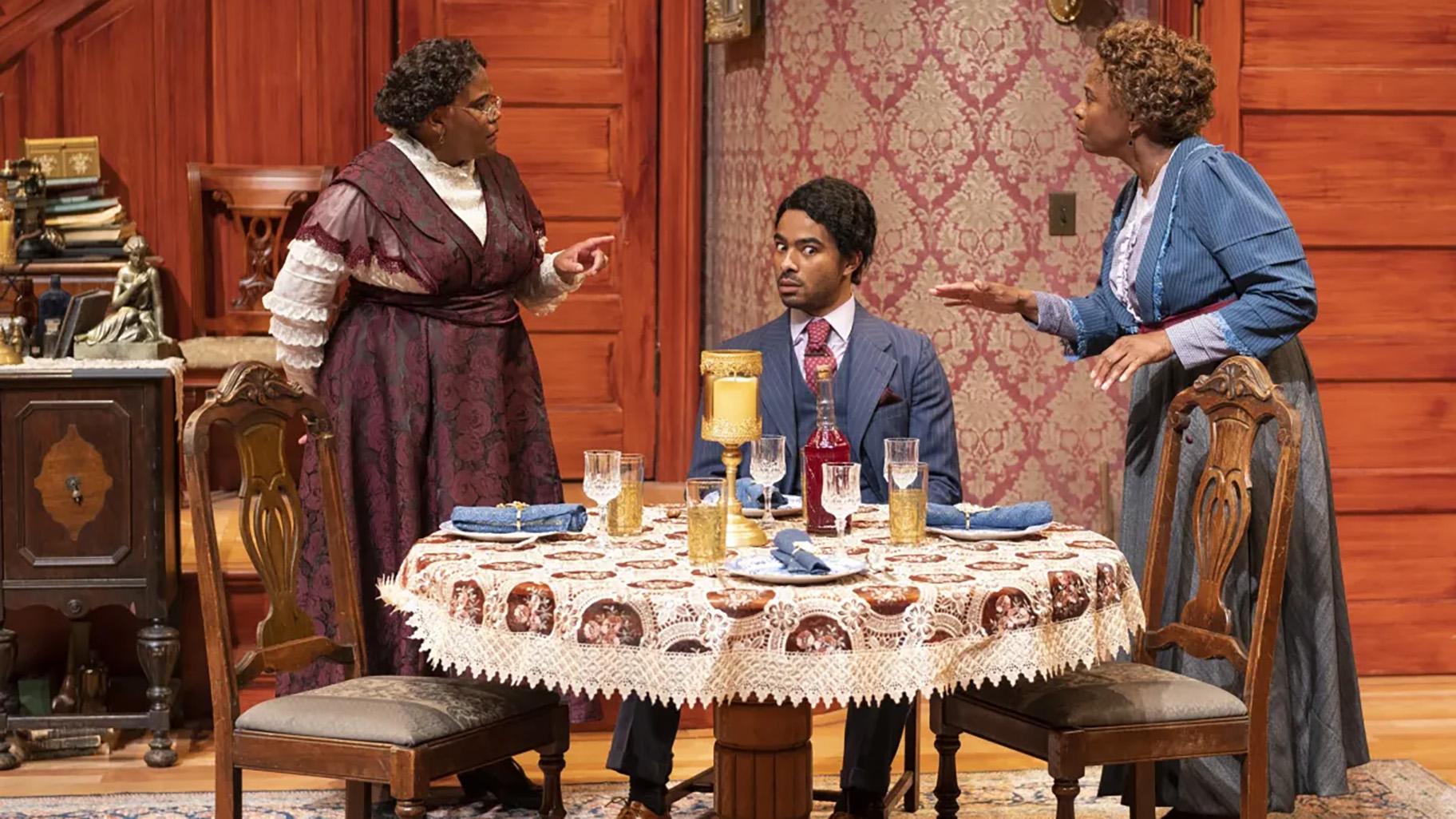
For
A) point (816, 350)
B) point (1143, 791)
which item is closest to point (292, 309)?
point (816, 350)

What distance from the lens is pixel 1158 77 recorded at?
346 cm

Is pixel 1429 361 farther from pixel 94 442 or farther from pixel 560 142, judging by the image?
pixel 94 442

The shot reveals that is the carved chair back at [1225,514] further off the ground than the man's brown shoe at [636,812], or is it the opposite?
the carved chair back at [1225,514]

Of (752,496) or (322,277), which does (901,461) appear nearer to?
Result: (752,496)

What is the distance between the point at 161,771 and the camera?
426 centimetres

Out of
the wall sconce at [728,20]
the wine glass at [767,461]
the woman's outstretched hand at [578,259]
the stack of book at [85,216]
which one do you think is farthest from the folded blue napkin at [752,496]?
the stack of book at [85,216]

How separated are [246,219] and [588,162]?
111 centimetres

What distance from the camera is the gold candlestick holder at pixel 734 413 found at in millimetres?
2846

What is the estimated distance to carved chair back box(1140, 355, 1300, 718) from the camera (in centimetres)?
294

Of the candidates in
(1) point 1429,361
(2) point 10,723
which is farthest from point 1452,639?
(2) point 10,723

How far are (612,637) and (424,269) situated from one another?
1.53m

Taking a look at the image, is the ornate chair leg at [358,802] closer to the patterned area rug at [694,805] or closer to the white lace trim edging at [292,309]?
the patterned area rug at [694,805]

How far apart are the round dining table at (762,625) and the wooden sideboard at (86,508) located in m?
1.76

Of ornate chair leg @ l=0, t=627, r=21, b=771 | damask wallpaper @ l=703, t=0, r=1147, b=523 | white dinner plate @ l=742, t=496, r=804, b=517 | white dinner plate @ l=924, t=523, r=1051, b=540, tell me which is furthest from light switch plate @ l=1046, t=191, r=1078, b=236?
ornate chair leg @ l=0, t=627, r=21, b=771
